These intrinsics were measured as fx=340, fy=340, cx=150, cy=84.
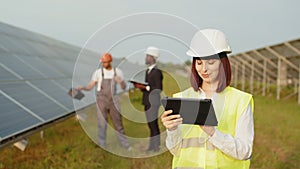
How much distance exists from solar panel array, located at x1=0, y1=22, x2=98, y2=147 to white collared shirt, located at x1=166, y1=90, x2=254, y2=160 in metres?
2.07

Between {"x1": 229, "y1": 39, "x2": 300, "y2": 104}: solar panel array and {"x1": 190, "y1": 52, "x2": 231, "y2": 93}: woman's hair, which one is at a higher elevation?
{"x1": 190, "y1": 52, "x2": 231, "y2": 93}: woman's hair

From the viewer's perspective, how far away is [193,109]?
1542 mm

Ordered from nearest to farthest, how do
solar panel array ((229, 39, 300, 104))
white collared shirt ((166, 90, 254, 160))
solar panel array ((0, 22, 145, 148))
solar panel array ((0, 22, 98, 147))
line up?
1. white collared shirt ((166, 90, 254, 160))
2. solar panel array ((0, 22, 145, 148))
3. solar panel array ((0, 22, 98, 147))
4. solar panel array ((229, 39, 300, 104))

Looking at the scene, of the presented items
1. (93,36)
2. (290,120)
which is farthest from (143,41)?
(290,120)

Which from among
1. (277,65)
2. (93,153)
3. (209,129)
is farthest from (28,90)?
(277,65)

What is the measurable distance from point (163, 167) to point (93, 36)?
3.41 m

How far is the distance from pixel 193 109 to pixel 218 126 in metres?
0.27

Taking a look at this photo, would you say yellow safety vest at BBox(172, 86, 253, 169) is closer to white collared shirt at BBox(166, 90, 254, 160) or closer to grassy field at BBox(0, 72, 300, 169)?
white collared shirt at BBox(166, 90, 254, 160)

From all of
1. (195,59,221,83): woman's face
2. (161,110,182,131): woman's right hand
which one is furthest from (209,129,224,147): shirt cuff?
(195,59,221,83): woman's face

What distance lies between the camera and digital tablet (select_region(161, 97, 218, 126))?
4.98ft

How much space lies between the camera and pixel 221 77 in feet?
5.83

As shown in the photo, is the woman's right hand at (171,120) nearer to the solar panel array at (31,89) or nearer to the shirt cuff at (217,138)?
the shirt cuff at (217,138)

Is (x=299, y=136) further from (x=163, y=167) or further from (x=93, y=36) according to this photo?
(x=93, y=36)

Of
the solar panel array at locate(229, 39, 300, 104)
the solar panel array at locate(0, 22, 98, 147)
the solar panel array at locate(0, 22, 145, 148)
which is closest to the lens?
the solar panel array at locate(0, 22, 145, 148)
